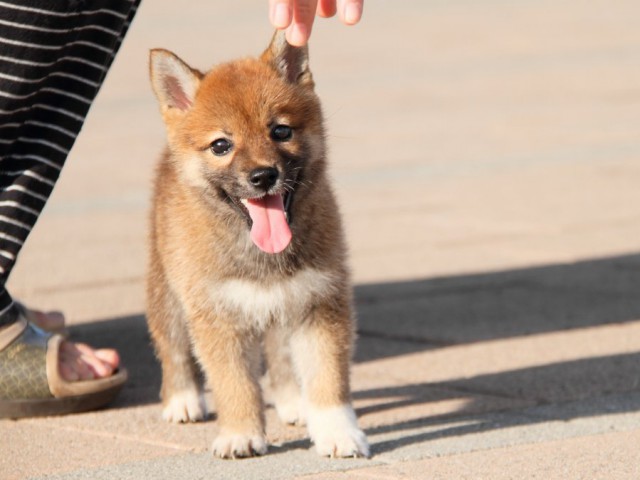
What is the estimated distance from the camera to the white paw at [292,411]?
4.91 metres

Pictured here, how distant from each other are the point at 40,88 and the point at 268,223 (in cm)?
115

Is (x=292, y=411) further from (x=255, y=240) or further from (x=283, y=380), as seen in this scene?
(x=255, y=240)

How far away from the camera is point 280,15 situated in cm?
402

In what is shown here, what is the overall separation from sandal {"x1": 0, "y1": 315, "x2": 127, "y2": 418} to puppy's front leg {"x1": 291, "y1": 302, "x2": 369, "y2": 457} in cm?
92

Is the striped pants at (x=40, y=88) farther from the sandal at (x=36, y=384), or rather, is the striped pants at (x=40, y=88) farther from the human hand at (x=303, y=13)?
the human hand at (x=303, y=13)

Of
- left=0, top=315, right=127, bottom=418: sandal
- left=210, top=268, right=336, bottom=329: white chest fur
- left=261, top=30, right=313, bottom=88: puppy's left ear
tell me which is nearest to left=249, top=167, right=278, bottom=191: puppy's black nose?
left=210, top=268, right=336, bottom=329: white chest fur

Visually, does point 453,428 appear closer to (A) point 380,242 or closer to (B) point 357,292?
(B) point 357,292

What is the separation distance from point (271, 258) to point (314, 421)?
0.59 metres

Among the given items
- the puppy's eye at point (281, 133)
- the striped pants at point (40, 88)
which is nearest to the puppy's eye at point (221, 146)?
the puppy's eye at point (281, 133)

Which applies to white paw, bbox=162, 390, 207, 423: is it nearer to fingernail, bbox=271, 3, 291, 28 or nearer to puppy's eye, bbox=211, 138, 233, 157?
puppy's eye, bbox=211, 138, 233, 157

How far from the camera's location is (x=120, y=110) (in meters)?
15.1

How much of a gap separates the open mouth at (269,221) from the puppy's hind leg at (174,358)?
2.13 ft

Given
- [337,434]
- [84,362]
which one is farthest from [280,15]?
[84,362]

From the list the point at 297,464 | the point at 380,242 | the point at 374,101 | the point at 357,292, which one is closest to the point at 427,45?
the point at 374,101
